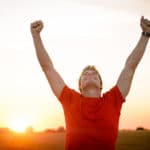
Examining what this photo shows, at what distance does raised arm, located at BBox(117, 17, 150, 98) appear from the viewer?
6746 millimetres

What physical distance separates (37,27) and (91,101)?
Result: 4.13 feet

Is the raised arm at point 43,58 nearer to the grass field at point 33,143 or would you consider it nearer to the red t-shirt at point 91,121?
the red t-shirt at point 91,121

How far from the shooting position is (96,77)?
22.5 ft

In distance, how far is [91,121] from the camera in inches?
250

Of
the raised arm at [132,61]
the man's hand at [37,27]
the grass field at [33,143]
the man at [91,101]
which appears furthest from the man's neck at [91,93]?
the grass field at [33,143]

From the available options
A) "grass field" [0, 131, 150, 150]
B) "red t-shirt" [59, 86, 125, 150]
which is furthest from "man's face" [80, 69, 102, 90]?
"grass field" [0, 131, 150, 150]

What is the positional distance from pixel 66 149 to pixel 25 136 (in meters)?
59.8

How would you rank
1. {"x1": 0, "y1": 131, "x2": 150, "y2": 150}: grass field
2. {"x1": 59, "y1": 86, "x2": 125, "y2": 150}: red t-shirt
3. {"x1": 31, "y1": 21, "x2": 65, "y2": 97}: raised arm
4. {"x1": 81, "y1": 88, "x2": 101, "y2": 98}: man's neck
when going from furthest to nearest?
{"x1": 0, "y1": 131, "x2": 150, "y2": 150}: grass field → {"x1": 31, "y1": 21, "x2": 65, "y2": 97}: raised arm → {"x1": 81, "y1": 88, "x2": 101, "y2": 98}: man's neck → {"x1": 59, "y1": 86, "x2": 125, "y2": 150}: red t-shirt

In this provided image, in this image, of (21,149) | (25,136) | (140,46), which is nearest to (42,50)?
(140,46)

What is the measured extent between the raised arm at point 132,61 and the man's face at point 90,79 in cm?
27

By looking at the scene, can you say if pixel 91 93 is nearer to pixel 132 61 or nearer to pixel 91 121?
pixel 91 121

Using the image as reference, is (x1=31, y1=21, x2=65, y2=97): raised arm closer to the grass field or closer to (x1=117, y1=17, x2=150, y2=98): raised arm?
(x1=117, y1=17, x2=150, y2=98): raised arm

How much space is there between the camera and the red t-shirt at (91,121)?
247 inches

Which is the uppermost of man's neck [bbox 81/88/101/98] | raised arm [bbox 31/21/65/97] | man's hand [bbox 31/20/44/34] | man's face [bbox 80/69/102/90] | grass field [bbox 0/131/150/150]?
man's hand [bbox 31/20/44/34]
